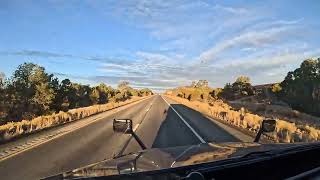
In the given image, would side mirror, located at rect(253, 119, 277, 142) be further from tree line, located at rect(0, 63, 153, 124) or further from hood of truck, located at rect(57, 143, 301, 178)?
tree line, located at rect(0, 63, 153, 124)

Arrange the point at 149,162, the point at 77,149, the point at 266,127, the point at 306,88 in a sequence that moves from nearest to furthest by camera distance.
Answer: the point at 149,162 → the point at 266,127 → the point at 77,149 → the point at 306,88

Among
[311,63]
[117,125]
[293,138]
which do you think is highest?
[311,63]

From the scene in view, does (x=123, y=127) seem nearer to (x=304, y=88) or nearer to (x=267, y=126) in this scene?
(x=267, y=126)

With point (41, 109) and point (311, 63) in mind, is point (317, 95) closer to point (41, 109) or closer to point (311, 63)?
point (311, 63)

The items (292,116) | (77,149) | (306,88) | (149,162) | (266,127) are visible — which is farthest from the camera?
(306,88)

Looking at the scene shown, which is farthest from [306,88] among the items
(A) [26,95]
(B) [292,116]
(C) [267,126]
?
(C) [267,126]

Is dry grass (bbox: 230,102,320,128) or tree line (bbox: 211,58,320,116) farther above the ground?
tree line (bbox: 211,58,320,116)

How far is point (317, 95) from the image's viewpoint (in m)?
77.9

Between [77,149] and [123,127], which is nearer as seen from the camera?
[123,127]

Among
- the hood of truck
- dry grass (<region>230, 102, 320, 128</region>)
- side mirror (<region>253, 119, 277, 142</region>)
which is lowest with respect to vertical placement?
dry grass (<region>230, 102, 320, 128</region>)

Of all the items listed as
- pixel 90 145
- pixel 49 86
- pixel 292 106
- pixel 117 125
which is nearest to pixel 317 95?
pixel 292 106

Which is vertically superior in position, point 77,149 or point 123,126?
point 123,126

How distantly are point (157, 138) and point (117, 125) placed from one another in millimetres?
12585

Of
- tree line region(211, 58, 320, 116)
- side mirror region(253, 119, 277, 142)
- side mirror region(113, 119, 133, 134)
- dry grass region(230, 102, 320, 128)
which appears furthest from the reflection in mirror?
tree line region(211, 58, 320, 116)
